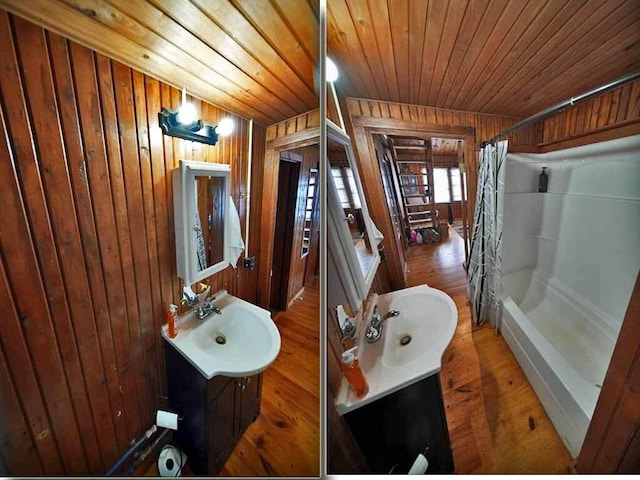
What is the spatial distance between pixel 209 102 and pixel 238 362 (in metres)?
0.70

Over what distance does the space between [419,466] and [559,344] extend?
19.2 inches

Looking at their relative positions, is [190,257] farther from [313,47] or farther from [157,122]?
[313,47]

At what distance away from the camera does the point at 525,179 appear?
56 centimetres

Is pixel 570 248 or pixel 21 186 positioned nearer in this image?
pixel 21 186

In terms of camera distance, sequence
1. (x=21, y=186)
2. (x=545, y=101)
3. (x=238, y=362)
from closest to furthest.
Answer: (x=21, y=186) → (x=545, y=101) → (x=238, y=362)

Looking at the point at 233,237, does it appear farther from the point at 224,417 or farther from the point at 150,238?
the point at 224,417

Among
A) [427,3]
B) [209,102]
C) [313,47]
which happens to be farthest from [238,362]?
[427,3]

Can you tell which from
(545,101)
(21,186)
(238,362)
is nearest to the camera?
(21,186)

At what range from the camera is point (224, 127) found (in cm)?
58

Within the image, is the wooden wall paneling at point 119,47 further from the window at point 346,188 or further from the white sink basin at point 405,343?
the white sink basin at point 405,343

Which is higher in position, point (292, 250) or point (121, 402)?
point (292, 250)

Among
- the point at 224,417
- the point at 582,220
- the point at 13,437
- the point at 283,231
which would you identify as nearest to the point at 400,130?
the point at 283,231

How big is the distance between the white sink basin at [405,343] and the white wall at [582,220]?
24cm

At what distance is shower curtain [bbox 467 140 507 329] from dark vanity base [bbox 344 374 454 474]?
0.75ft
